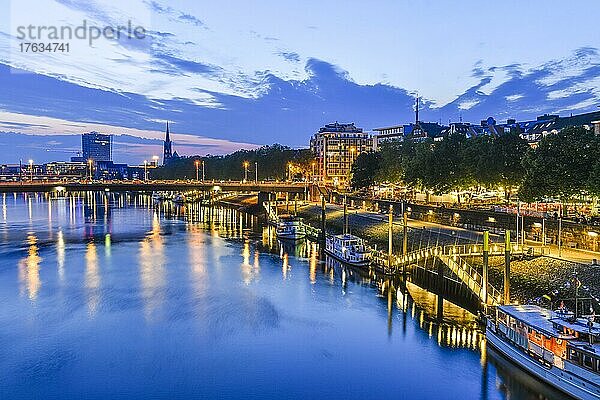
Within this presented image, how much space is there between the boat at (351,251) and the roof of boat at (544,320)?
77.2ft

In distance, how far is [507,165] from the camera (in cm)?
6462

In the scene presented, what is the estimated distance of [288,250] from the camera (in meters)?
63.5

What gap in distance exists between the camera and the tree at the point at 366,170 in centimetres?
10678

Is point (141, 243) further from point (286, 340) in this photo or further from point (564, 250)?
point (564, 250)

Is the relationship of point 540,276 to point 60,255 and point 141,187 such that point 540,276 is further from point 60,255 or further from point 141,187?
point 141,187

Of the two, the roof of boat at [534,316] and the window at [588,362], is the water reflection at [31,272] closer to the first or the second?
the roof of boat at [534,316]

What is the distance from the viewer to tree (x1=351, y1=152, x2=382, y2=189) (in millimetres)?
106775

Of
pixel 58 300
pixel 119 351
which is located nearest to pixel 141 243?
pixel 58 300

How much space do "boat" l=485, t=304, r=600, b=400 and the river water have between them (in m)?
0.79

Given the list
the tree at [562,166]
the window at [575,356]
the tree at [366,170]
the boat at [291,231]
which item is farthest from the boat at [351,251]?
the tree at [366,170]

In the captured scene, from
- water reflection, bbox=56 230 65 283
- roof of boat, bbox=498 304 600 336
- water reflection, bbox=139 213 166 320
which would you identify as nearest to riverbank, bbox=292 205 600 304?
roof of boat, bbox=498 304 600 336

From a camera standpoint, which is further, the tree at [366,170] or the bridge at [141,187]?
the tree at [366,170]

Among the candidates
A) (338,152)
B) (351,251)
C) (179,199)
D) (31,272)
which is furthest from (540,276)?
(338,152)

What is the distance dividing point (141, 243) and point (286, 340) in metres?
41.3
